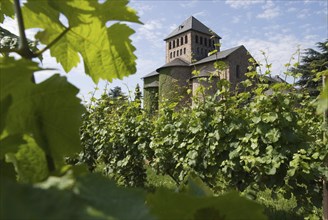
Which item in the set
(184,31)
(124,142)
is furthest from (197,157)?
(184,31)

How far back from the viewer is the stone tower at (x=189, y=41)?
160 feet

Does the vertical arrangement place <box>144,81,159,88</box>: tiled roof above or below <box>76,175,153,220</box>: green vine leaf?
above

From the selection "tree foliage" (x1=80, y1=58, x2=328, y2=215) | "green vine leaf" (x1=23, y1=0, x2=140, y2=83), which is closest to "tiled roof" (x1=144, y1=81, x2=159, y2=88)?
"tree foliage" (x1=80, y1=58, x2=328, y2=215)

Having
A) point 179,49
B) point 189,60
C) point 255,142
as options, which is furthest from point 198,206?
point 179,49

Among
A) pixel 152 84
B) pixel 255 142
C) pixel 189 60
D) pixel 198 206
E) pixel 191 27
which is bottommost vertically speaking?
pixel 255 142

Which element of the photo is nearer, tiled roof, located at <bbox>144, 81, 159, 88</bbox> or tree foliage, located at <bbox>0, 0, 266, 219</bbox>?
tree foliage, located at <bbox>0, 0, 266, 219</bbox>

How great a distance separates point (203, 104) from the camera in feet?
17.4

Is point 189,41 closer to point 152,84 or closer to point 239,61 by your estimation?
point 152,84

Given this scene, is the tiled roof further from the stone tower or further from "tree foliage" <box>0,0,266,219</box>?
"tree foliage" <box>0,0,266,219</box>

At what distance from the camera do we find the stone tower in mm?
48844

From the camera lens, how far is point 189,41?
4866cm

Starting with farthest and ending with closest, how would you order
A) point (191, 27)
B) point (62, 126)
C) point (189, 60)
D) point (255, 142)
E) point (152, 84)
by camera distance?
1. point (191, 27)
2. point (189, 60)
3. point (152, 84)
4. point (255, 142)
5. point (62, 126)

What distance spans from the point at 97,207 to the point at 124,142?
7022 millimetres

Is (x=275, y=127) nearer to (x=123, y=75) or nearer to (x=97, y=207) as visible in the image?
(x=123, y=75)
